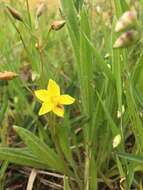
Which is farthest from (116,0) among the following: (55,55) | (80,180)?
(55,55)

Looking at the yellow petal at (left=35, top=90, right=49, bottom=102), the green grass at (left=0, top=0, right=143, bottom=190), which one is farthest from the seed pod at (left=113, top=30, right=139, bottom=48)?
the yellow petal at (left=35, top=90, right=49, bottom=102)

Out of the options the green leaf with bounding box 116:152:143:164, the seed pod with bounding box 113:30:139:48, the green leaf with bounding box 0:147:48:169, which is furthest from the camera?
the green leaf with bounding box 0:147:48:169

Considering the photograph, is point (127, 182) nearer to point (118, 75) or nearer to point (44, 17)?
point (118, 75)

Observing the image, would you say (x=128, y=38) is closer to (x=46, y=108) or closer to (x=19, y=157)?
(x=46, y=108)

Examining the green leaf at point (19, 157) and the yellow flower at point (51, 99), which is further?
the green leaf at point (19, 157)

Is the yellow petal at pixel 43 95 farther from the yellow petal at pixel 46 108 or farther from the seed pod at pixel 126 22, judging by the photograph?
the seed pod at pixel 126 22

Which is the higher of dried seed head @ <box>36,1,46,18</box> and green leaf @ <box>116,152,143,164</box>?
dried seed head @ <box>36,1,46,18</box>

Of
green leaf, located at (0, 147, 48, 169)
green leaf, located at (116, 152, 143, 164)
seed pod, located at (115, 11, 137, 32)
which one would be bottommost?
green leaf, located at (0, 147, 48, 169)

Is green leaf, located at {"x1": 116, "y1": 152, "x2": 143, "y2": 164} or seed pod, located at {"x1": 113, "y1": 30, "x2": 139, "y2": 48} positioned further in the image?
green leaf, located at {"x1": 116, "y1": 152, "x2": 143, "y2": 164}

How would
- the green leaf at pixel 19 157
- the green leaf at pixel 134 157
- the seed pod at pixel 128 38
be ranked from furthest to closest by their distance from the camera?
the green leaf at pixel 19 157, the green leaf at pixel 134 157, the seed pod at pixel 128 38

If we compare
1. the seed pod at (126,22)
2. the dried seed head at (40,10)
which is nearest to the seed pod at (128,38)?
the seed pod at (126,22)

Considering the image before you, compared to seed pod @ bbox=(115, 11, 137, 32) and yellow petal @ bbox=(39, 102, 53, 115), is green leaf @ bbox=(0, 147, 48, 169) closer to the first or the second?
yellow petal @ bbox=(39, 102, 53, 115)
